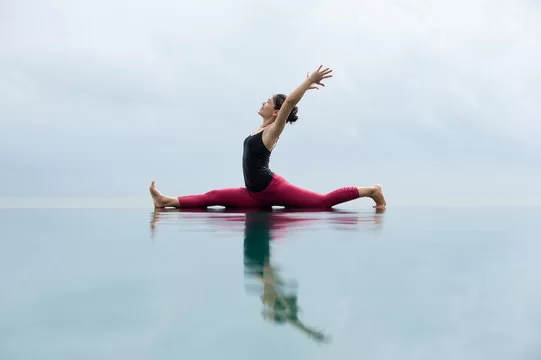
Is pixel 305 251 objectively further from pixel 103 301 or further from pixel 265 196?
pixel 265 196

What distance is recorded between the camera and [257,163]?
16.9ft

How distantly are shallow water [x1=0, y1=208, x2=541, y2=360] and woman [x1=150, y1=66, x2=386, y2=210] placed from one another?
2.43 m

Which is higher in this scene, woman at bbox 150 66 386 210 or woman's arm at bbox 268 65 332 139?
woman's arm at bbox 268 65 332 139

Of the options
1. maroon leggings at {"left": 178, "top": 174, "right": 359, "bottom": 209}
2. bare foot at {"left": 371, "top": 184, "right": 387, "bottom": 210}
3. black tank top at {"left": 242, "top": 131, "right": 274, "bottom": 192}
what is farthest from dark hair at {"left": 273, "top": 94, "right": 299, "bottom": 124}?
bare foot at {"left": 371, "top": 184, "right": 387, "bottom": 210}

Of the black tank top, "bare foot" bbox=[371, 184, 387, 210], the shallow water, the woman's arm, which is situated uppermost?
the woman's arm

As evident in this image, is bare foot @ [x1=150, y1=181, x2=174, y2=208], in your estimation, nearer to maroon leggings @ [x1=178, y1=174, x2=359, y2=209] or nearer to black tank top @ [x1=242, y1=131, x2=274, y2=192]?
maroon leggings @ [x1=178, y1=174, x2=359, y2=209]

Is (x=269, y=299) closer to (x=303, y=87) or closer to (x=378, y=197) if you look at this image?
(x=303, y=87)

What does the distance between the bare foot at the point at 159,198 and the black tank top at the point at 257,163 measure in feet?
3.16

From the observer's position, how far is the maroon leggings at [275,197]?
5242 millimetres

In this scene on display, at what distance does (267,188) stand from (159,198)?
1177 mm

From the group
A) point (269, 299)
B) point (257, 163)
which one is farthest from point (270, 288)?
point (257, 163)

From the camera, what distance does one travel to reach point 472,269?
1999 mm

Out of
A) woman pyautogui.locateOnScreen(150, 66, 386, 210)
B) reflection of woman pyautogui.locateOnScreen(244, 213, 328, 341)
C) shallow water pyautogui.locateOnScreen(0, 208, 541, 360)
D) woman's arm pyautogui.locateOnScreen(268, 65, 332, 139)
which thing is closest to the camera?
shallow water pyautogui.locateOnScreen(0, 208, 541, 360)

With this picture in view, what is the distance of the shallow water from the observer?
117 centimetres
